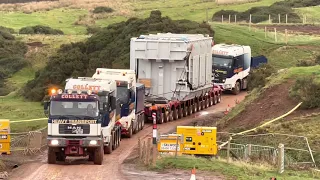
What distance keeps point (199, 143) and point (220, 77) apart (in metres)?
27.3

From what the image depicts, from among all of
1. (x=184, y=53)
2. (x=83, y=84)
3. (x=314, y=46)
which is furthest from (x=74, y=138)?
(x=314, y=46)

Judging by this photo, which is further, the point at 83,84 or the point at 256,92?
the point at 256,92

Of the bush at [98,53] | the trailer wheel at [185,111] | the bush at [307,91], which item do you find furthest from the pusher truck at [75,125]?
the bush at [98,53]

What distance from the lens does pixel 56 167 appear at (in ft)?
94.5

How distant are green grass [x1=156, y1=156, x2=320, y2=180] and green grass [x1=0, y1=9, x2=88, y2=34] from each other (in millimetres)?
70921

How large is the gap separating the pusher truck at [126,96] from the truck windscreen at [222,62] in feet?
58.2

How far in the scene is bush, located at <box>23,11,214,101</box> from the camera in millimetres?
59938

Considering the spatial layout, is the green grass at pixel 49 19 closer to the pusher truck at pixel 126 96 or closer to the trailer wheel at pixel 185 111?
the trailer wheel at pixel 185 111

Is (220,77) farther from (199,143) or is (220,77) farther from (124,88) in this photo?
(199,143)

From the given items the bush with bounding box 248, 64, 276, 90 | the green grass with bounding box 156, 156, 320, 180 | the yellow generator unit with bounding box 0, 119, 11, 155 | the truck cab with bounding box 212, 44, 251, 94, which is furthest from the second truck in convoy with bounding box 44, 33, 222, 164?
the yellow generator unit with bounding box 0, 119, 11, 155

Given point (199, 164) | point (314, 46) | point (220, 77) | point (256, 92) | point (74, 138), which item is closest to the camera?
point (199, 164)

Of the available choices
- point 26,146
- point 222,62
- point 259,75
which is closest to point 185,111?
point 259,75

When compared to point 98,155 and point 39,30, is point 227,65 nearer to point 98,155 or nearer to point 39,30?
point 98,155

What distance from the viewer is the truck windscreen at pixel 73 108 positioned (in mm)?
29406
